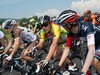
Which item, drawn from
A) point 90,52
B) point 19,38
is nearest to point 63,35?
point 19,38

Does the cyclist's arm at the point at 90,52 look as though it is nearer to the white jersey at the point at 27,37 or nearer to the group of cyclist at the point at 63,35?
the group of cyclist at the point at 63,35

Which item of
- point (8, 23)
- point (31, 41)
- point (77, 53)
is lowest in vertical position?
point (77, 53)

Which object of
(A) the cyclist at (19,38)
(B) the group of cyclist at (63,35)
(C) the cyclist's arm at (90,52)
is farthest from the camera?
(A) the cyclist at (19,38)

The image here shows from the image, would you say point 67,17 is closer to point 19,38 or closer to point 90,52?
point 90,52

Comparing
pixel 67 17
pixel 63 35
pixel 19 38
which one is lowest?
pixel 63 35

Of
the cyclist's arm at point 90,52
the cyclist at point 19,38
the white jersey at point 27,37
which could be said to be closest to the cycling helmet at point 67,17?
the cyclist's arm at point 90,52

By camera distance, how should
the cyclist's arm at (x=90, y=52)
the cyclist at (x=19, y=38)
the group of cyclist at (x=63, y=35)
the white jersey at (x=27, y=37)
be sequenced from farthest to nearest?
the white jersey at (x=27, y=37)
the cyclist at (x=19, y=38)
the group of cyclist at (x=63, y=35)
the cyclist's arm at (x=90, y=52)

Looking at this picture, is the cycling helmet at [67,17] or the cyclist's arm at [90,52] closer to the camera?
the cyclist's arm at [90,52]

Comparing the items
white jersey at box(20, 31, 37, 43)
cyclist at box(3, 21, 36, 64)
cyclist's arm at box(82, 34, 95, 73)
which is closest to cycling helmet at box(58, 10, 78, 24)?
cyclist's arm at box(82, 34, 95, 73)

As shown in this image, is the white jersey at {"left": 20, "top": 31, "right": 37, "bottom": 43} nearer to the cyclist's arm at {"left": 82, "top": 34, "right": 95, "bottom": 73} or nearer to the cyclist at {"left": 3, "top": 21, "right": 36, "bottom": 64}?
the cyclist at {"left": 3, "top": 21, "right": 36, "bottom": 64}

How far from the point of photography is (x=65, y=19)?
4.90 m

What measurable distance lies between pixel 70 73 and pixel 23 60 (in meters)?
3.39

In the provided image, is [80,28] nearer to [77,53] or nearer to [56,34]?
[56,34]

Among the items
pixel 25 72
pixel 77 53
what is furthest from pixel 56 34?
pixel 77 53
